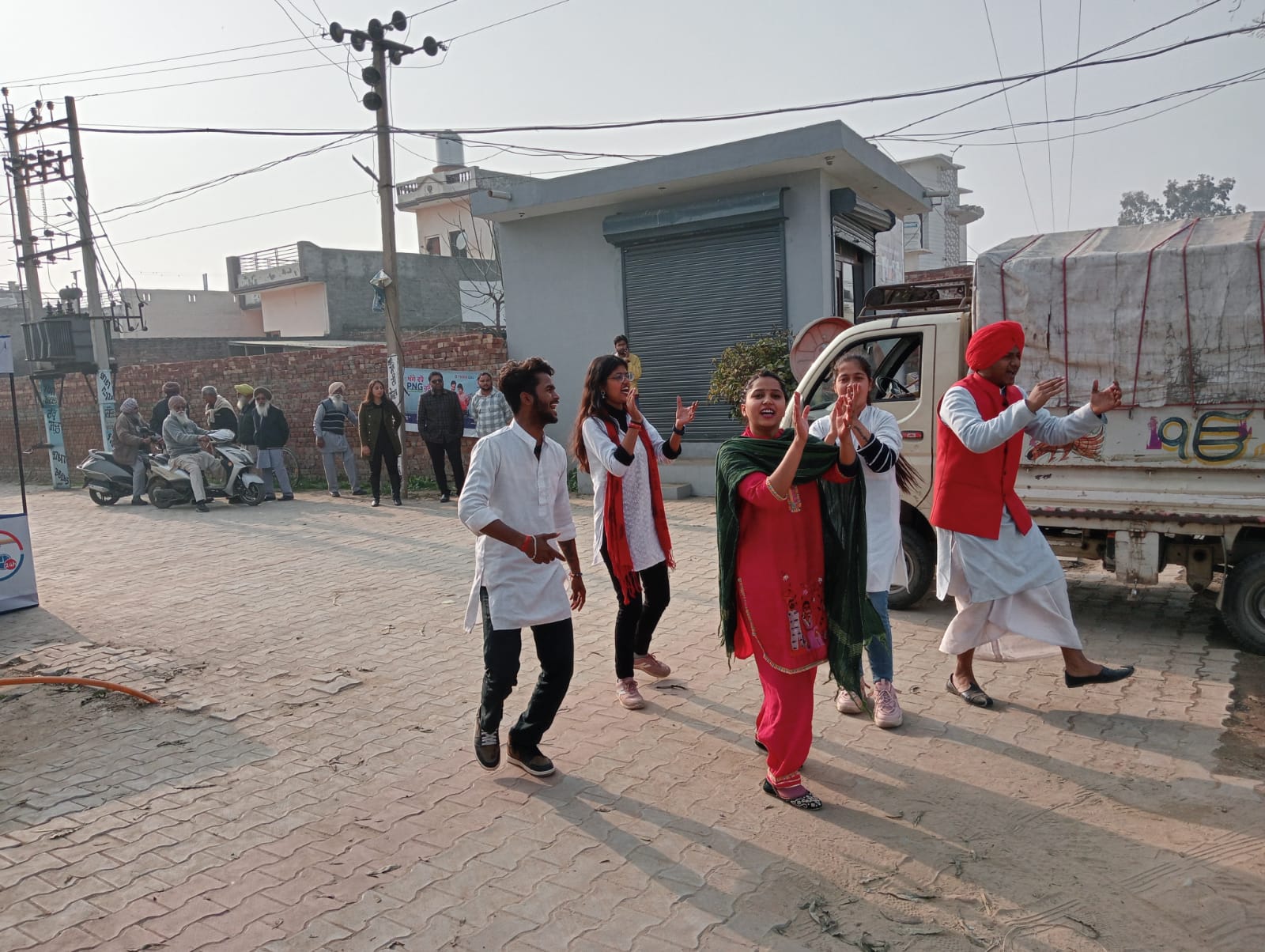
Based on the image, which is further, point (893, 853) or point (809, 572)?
point (809, 572)

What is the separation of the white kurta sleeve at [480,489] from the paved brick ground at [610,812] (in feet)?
3.82

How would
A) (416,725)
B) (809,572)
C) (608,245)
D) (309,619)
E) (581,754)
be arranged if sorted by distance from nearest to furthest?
(809,572)
(581,754)
(416,725)
(309,619)
(608,245)

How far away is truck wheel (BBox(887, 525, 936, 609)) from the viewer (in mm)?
6355

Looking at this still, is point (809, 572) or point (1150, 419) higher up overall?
point (1150, 419)

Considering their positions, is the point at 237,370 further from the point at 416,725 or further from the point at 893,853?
the point at 893,853

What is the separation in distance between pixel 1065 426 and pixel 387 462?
10.5m

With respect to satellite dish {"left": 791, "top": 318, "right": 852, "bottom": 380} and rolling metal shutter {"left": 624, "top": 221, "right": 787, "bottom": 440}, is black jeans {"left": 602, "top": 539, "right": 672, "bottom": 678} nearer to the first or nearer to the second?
satellite dish {"left": 791, "top": 318, "right": 852, "bottom": 380}

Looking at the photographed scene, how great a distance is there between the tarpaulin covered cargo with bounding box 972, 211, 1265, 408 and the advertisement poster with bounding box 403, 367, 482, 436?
29.9ft

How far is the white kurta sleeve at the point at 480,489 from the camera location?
3.59 metres

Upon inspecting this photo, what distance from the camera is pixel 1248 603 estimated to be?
210 inches

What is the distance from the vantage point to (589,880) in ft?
10.3

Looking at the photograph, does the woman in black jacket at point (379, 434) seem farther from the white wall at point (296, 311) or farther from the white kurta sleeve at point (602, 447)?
the white wall at point (296, 311)

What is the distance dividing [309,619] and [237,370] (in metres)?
13.0

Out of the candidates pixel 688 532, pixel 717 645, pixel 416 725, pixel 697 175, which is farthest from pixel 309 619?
pixel 697 175
